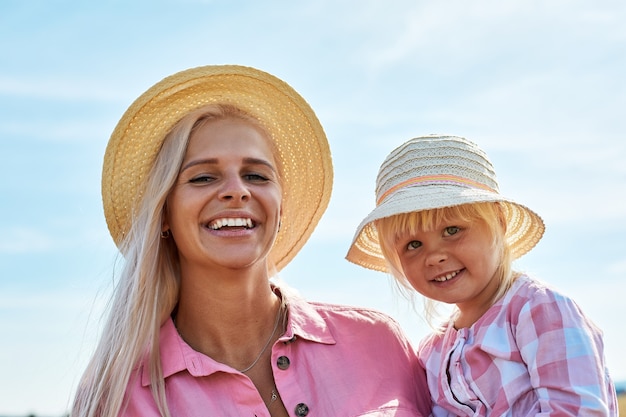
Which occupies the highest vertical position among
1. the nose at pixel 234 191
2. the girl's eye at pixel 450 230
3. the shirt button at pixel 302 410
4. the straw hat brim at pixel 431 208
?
the nose at pixel 234 191

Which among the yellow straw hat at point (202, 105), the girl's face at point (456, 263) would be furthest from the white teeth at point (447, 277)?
the yellow straw hat at point (202, 105)

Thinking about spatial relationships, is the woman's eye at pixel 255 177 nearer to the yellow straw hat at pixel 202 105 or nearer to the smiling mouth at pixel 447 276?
the yellow straw hat at pixel 202 105

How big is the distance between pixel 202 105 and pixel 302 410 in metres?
1.57

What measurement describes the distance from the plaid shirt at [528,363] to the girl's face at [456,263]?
0.47 ft

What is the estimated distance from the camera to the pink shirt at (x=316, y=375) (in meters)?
3.91

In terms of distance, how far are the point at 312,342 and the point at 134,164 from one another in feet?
4.19

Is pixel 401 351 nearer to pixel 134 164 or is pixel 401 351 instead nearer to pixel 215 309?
pixel 215 309

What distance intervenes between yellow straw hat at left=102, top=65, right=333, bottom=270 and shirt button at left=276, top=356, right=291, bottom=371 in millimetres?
1074

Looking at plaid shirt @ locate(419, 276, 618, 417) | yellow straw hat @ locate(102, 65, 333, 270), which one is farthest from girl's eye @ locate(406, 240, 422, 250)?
yellow straw hat @ locate(102, 65, 333, 270)

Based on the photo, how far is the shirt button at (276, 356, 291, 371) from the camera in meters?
4.08

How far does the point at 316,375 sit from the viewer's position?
13.5 ft

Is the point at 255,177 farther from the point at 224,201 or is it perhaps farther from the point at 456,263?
the point at 456,263

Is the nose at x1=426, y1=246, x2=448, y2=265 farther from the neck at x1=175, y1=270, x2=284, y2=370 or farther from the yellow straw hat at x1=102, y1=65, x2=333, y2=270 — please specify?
the yellow straw hat at x1=102, y1=65, x2=333, y2=270

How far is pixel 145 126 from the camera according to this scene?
14.6ft
